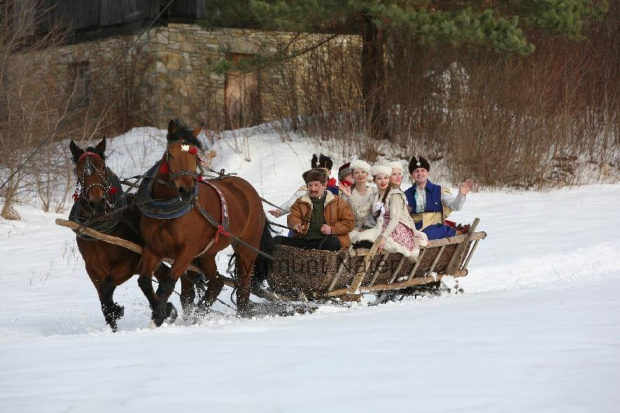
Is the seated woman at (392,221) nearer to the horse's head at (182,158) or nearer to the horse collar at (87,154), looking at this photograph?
the horse's head at (182,158)

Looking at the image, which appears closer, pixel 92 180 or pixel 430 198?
pixel 92 180

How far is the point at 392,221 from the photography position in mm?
9242

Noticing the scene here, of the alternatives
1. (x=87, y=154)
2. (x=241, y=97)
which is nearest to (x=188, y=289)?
(x=87, y=154)

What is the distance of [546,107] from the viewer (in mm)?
20641

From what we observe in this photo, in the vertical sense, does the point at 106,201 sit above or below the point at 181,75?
above

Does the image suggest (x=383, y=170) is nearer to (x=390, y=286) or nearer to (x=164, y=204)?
(x=390, y=286)

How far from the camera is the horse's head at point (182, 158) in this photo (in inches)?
304

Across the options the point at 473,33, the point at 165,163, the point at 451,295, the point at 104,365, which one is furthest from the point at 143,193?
the point at 473,33

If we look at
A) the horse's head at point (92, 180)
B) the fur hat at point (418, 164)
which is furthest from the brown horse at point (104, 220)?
the fur hat at point (418, 164)

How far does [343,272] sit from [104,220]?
2.20 meters

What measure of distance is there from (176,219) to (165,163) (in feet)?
1.41

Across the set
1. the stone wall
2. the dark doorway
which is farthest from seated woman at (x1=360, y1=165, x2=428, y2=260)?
the dark doorway

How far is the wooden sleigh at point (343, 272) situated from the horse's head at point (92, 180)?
1398 mm

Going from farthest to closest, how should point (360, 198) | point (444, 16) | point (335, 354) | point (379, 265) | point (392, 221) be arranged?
point (444, 16) < point (360, 198) < point (379, 265) < point (392, 221) < point (335, 354)
